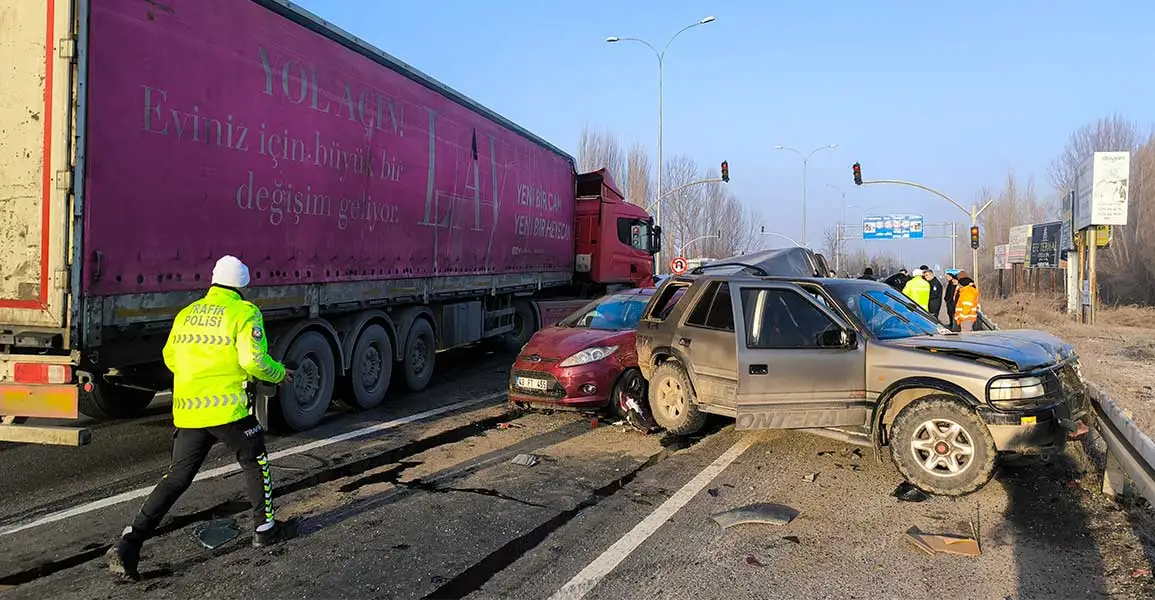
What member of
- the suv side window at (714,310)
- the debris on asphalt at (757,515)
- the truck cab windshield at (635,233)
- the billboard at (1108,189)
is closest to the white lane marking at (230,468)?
the suv side window at (714,310)

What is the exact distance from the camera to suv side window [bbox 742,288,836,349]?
5910mm

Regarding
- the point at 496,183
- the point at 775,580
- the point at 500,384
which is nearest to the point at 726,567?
the point at 775,580

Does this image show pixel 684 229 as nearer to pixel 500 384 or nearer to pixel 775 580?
pixel 500 384

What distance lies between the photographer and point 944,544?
4234 millimetres

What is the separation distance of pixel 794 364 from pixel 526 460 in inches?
93.5

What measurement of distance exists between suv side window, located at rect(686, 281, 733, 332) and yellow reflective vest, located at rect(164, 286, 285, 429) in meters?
3.89

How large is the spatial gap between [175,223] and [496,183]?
600cm

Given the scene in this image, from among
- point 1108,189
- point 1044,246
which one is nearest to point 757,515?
point 1108,189

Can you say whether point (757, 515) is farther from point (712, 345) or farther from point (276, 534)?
point (276, 534)

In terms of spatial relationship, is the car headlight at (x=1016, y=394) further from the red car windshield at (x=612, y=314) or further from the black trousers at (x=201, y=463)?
the black trousers at (x=201, y=463)

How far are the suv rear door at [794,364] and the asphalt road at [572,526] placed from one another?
472mm

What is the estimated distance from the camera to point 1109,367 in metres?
11.9

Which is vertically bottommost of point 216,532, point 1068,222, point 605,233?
point 216,532

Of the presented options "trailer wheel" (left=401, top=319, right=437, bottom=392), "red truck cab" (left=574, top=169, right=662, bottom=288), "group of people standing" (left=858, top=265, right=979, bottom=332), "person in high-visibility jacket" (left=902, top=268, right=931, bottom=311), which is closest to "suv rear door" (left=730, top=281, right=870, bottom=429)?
"trailer wheel" (left=401, top=319, right=437, bottom=392)
